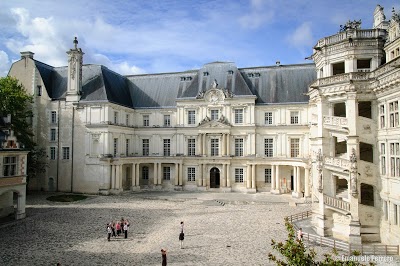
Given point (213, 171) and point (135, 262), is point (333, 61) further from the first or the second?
point (213, 171)

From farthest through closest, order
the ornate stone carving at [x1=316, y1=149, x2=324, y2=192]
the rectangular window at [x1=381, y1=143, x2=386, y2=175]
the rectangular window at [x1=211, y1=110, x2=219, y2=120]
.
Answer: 1. the rectangular window at [x1=211, y1=110, x2=219, y2=120]
2. the ornate stone carving at [x1=316, y1=149, x2=324, y2=192]
3. the rectangular window at [x1=381, y1=143, x2=386, y2=175]

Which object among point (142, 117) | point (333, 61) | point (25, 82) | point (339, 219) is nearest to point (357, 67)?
point (333, 61)

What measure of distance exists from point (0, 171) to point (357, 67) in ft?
92.6

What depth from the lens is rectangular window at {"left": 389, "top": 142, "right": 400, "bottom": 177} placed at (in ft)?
62.3

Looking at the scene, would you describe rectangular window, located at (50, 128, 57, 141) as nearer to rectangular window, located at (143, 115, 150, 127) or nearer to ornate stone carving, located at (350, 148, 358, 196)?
rectangular window, located at (143, 115, 150, 127)

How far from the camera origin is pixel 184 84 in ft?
157

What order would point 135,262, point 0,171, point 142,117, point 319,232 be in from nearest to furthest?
point 135,262 < point 319,232 < point 0,171 < point 142,117

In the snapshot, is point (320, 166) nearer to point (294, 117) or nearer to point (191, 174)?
point (294, 117)

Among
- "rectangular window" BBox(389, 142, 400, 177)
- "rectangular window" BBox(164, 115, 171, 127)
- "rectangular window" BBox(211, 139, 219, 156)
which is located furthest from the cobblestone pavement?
"rectangular window" BBox(164, 115, 171, 127)

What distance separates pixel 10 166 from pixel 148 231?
12.7 metres

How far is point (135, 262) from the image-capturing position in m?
17.4

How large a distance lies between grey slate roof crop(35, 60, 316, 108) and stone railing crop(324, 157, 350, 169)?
20.1 metres

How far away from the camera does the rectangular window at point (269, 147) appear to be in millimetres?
42362

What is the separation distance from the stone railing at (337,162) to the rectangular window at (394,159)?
257cm
